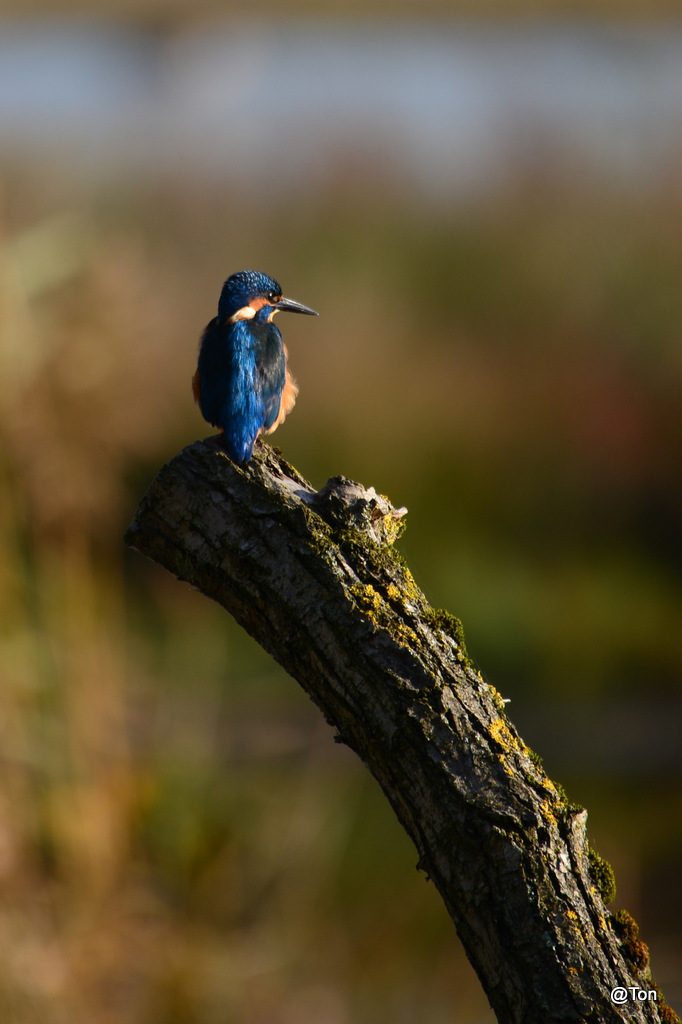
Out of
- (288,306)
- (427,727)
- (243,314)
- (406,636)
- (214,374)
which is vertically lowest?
(427,727)

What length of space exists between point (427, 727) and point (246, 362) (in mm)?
1094

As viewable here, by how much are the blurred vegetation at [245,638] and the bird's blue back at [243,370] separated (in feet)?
3.22

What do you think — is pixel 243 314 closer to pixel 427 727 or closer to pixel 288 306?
pixel 288 306

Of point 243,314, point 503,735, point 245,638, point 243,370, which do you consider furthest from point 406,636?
point 245,638

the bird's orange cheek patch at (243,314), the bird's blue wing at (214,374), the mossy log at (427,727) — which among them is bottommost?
the mossy log at (427,727)

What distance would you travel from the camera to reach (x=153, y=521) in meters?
1.51

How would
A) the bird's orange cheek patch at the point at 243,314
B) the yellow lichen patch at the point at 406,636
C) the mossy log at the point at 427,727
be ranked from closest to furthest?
the mossy log at the point at 427,727, the yellow lichen patch at the point at 406,636, the bird's orange cheek patch at the point at 243,314

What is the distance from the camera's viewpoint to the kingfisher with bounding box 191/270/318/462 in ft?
6.68

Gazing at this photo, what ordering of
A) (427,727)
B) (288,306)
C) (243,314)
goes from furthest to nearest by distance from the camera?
(288,306), (243,314), (427,727)

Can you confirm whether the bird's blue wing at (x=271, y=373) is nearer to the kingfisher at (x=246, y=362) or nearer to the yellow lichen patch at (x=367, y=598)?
the kingfisher at (x=246, y=362)

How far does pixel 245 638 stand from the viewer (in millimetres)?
6723

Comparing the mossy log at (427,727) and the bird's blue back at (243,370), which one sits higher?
the bird's blue back at (243,370)

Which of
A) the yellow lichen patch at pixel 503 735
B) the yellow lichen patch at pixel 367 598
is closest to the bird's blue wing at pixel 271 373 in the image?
the yellow lichen patch at pixel 367 598

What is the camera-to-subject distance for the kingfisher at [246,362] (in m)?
2.04
